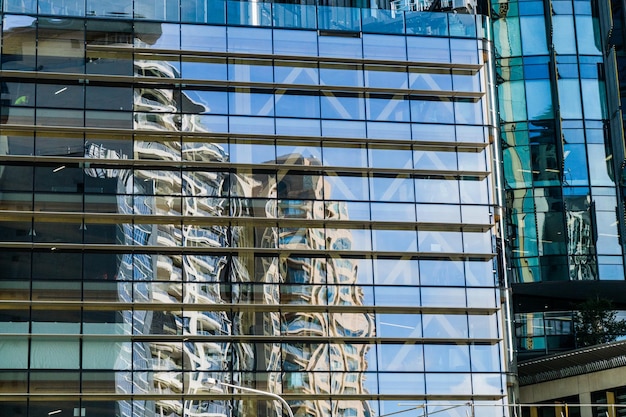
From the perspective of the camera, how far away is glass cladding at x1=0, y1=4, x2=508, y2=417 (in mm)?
53094

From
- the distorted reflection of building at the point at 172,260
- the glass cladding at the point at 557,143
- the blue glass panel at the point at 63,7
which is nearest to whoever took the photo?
the distorted reflection of building at the point at 172,260

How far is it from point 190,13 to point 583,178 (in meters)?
23.7

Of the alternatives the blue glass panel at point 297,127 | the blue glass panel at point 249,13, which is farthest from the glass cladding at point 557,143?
the blue glass panel at point 249,13

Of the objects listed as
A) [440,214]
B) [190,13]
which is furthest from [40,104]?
[440,214]

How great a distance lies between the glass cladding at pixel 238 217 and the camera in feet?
174

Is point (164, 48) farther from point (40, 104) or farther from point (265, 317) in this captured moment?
point (265, 317)

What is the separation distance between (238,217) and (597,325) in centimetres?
2264

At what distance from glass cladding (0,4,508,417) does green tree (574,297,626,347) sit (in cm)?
1323

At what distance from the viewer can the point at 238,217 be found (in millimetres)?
55062

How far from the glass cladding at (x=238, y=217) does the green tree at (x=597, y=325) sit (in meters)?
13.2

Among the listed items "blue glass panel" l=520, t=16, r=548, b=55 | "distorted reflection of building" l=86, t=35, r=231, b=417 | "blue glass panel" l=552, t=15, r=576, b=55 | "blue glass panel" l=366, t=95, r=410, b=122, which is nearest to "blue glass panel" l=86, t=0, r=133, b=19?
"distorted reflection of building" l=86, t=35, r=231, b=417

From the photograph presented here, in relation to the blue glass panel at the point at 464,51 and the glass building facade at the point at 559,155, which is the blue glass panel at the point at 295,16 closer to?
the blue glass panel at the point at 464,51

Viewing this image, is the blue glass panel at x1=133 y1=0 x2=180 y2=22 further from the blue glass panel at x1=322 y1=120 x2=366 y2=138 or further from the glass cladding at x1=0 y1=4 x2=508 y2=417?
the blue glass panel at x1=322 y1=120 x2=366 y2=138

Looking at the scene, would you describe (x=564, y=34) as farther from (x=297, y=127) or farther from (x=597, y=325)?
(x=297, y=127)
